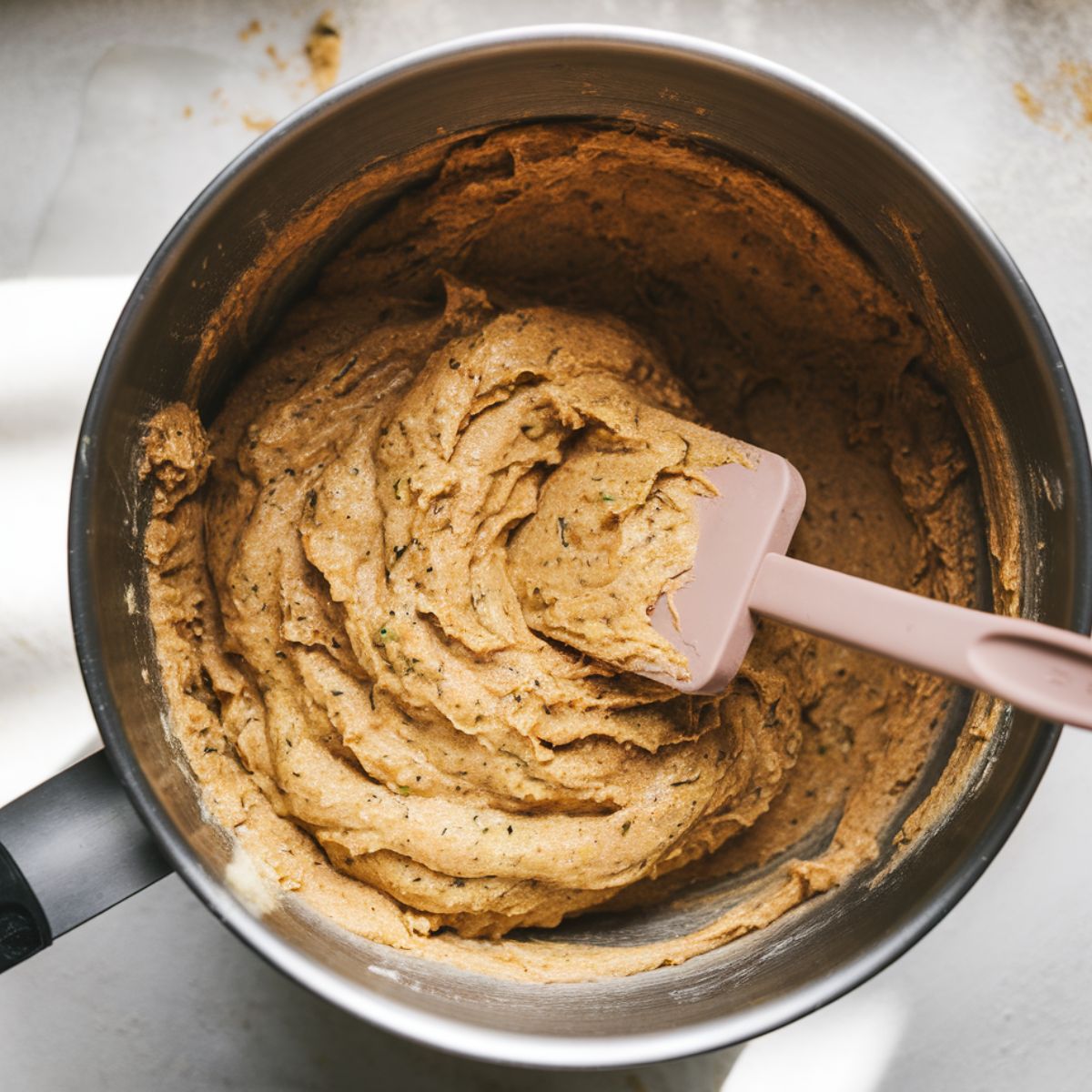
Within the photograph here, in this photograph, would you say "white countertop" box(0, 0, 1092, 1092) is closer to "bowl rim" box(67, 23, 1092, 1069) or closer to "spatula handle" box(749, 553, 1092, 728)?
"bowl rim" box(67, 23, 1092, 1069)

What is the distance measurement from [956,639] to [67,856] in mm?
1249

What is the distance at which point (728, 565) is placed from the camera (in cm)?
168

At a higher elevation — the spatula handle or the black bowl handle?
the black bowl handle

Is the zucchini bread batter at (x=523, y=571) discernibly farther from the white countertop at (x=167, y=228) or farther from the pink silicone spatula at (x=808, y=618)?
the white countertop at (x=167, y=228)

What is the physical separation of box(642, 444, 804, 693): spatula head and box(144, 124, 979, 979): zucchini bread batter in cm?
4

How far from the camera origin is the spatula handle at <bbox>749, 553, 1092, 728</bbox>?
1.26 m

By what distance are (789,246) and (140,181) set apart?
1331mm

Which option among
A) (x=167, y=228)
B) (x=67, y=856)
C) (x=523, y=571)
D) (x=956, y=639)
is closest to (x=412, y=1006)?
(x=67, y=856)

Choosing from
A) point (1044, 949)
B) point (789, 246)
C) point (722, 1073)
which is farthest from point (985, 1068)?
point (789, 246)

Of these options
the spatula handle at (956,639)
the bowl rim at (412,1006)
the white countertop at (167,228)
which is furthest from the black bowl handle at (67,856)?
the spatula handle at (956,639)

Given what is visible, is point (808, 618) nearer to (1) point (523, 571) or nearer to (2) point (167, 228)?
(1) point (523, 571)

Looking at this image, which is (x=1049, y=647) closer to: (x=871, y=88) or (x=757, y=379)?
(x=757, y=379)

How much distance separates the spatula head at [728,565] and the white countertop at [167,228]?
2.78 feet

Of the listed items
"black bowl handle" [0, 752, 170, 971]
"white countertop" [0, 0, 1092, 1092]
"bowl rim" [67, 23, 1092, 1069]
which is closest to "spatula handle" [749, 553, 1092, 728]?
"bowl rim" [67, 23, 1092, 1069]
